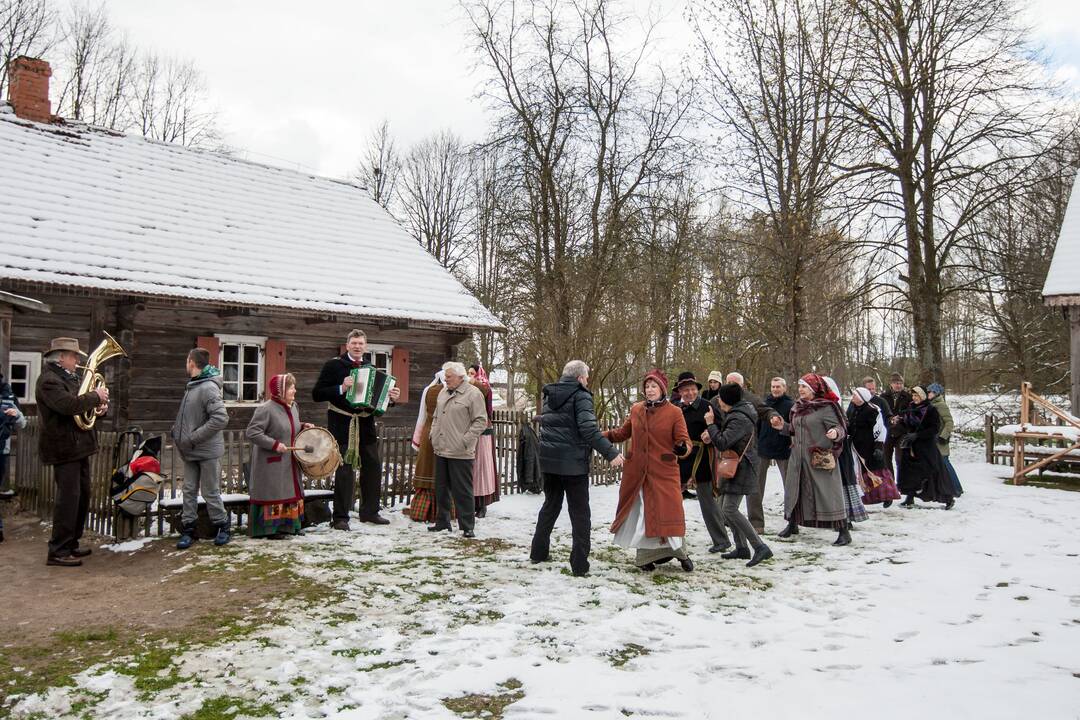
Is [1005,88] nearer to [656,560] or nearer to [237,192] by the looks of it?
[656,560]

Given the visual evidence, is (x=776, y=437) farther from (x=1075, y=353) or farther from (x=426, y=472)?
(x=1075, y=353)

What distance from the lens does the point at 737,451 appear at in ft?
23.8

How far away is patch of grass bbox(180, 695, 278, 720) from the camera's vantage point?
366cm

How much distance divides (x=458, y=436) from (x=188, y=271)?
7970 mm

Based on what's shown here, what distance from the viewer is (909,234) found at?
1808cm

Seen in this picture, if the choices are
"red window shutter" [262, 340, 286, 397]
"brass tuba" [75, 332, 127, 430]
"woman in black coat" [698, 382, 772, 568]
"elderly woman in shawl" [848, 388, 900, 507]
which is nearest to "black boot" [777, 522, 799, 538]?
"woman in black coat" [698, 382, 772, 568]

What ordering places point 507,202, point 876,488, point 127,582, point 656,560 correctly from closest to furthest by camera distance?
point 127,582
point 656,560
point 876,488
point 507,202

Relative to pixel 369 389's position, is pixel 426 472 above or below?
below

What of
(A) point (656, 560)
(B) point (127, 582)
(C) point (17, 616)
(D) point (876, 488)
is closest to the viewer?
(C) point (17, 616)

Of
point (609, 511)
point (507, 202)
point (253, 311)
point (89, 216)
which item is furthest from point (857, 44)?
point (89, 216)

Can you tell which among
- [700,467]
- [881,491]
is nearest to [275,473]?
[700,467]

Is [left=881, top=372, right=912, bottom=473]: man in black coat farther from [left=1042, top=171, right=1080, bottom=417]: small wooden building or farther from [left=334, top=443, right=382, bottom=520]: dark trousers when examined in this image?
[left=334, top=443, right=382, bottom=520]: dark trousers

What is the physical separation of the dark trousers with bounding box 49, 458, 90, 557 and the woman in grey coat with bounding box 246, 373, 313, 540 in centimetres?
152

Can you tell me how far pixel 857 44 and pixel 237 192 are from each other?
14.2 meters
